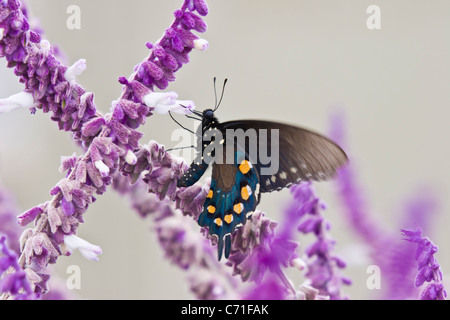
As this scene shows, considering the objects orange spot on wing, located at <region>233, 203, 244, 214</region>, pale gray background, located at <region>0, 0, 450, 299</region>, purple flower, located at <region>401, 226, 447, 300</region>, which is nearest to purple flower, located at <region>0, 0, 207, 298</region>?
orange spot on wing, located at <region>233, 203, 244, 214</region>

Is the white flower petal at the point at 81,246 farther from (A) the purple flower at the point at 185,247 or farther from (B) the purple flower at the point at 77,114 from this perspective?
(A) the purple flower at the point at 185,247

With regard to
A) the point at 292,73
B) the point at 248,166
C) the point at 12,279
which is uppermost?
the point at 292,73

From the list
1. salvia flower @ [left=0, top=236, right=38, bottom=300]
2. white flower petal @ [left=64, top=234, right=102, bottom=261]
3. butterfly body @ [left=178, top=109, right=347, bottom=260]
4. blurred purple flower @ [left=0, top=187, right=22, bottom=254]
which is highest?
butterfly body @ [left=178, top=109, right=347, bottom=260]

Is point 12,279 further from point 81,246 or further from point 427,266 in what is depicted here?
point 427,266

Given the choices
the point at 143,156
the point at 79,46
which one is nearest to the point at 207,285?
the point at 143,156

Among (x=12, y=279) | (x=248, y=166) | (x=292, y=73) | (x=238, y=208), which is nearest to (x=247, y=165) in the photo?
(x=248, y=166)

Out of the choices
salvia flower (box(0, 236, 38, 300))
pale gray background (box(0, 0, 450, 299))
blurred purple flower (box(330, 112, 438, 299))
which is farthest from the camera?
pale gray background (box(0, 0, 450, 299))

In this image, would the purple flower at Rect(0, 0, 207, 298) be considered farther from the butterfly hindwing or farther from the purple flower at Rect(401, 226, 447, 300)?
the purple flower at Rect(401, 226, 447, 300)

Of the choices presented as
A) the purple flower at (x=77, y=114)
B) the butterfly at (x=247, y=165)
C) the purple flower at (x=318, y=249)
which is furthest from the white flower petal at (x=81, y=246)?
the purple flower at (x=318, y=249)
